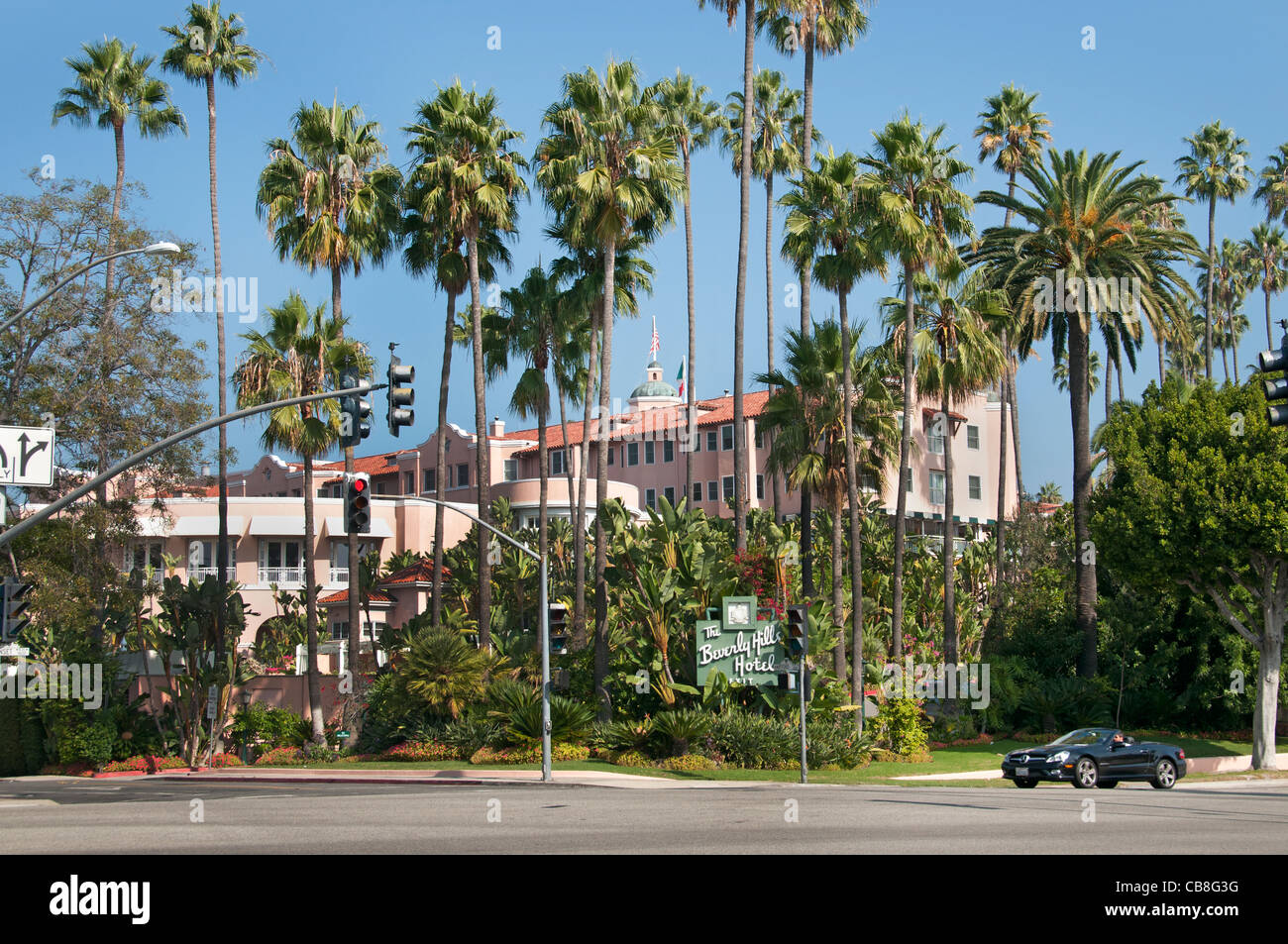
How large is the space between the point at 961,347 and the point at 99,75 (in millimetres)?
32479

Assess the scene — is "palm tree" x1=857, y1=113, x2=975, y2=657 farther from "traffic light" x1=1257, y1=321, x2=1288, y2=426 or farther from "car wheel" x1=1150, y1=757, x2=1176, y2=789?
"traffic light" x1=1257, y1=321, x2=1288, y2=426

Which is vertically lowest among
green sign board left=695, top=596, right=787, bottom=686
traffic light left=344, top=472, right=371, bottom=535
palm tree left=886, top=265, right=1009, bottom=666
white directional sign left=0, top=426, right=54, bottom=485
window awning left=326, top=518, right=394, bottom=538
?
green sign board left=695, top=596, right=787, bottom=686

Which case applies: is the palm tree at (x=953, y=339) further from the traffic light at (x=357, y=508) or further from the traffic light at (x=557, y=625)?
the traffic light at (x=357, y=508)

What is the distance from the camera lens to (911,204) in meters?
37.9

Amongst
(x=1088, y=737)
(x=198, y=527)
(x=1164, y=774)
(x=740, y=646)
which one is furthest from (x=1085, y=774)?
(x=198, y=527)

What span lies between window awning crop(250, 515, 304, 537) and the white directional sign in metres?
36.6

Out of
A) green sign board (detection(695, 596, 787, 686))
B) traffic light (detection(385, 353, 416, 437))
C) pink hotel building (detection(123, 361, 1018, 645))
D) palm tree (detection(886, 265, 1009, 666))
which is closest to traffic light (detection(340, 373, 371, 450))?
traffic light (detection(385, 353, 416, 437))

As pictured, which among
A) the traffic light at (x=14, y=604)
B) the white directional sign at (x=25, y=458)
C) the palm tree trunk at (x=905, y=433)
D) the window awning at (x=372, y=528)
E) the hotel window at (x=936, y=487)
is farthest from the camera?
the hotel window at (x=936, y=487)

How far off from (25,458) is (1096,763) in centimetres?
2236

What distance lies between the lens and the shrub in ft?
117

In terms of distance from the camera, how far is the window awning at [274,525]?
209 feet

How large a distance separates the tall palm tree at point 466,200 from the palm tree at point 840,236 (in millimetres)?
9315

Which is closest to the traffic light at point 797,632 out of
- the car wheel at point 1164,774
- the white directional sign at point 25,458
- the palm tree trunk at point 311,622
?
the car wheel at point 1164,774

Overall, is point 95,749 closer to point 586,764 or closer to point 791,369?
point 586,764
